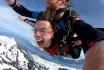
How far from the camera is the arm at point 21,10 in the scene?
355cm

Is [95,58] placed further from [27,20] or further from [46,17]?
[27,20]

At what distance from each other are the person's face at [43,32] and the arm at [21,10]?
13 cm

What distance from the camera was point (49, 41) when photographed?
3.51m

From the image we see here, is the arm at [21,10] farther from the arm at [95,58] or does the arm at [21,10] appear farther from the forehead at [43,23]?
the arm at [95,58]

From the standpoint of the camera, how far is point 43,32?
3502 mm

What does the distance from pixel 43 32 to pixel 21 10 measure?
0.33 metres

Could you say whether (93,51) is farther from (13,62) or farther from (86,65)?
(13,62)

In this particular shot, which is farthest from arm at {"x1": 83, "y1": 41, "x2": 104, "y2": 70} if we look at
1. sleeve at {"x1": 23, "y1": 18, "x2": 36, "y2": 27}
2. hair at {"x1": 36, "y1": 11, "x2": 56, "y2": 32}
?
sleeve at {"x1": 23, "y1": 18, "x2": 36, "y2": 27}

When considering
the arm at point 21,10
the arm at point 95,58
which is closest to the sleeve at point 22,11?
the arm at point 21,10

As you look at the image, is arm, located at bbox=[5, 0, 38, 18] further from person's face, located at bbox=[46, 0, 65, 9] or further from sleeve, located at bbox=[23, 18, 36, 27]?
person's face, located at bbox=[46, 0, 65, 9]

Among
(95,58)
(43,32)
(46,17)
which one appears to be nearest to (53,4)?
(46,17)

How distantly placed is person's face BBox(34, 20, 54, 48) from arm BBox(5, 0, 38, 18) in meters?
0.13

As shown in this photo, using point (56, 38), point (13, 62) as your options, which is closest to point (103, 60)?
point (56, 38)

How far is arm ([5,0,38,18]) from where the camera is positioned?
3555 millimetres
